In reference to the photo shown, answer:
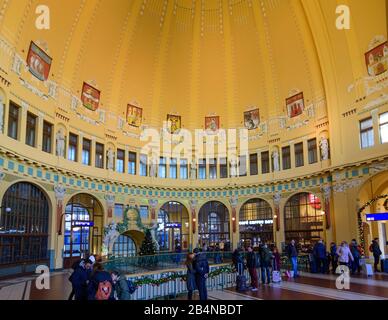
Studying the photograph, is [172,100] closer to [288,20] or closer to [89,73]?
[89,73]


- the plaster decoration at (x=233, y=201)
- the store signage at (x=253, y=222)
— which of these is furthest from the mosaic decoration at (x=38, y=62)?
the store signage at (x=253, y=222)

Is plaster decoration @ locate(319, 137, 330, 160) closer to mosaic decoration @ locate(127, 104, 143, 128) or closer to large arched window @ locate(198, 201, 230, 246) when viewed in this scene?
large arched window @ locate(198, 201, 230, 246)

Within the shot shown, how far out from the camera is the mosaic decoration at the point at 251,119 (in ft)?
Result: 98.4

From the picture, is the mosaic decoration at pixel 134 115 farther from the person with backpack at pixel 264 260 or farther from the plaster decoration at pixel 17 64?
the person with backpack at pixel 264 260

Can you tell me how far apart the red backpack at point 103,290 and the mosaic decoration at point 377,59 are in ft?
65.1

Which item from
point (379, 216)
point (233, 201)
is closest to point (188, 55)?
point (233, 201)

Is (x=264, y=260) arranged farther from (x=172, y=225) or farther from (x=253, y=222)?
(x=172, y=225)

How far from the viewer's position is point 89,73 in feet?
82.6

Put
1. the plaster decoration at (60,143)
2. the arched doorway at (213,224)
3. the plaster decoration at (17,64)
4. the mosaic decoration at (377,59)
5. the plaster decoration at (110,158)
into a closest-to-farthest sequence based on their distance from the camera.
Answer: the plaster decoration at (17,64), the mosaic decoration at (377,59), the plaster decoration at (60,143), the plaster decoration at (110,158), the arched doorway at (213,224)

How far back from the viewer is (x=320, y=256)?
1728cm

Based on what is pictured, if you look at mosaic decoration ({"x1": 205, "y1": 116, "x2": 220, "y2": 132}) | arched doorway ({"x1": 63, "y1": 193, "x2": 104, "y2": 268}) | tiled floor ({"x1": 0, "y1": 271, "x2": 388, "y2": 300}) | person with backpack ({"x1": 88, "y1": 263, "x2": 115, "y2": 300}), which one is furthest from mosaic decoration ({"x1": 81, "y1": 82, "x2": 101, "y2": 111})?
person with backpack ({"x1": 88, "y1": 263, "x2": 115, "y2": 300})

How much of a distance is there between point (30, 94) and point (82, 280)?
14.3 m

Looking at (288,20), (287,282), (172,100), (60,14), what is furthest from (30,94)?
(288,20)

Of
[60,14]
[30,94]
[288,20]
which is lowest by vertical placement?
[30,94]
